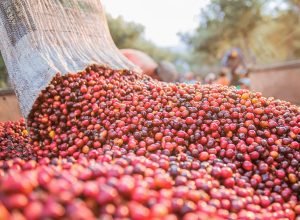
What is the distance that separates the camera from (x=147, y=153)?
2264 mm

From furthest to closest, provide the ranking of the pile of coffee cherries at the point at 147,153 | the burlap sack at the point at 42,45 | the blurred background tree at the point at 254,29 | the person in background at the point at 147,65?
the blurred background tree at the point at 254,29 → the person in background at the point at 147,65 → the burlap sack at the point at 42,45 → the pile of coffee cherries at the point at 147,153

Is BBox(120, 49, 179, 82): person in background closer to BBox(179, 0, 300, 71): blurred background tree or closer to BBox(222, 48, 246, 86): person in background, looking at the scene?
BBox(222, 48, 246, 86): person in background

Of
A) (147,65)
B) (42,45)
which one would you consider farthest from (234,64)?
(42,45)

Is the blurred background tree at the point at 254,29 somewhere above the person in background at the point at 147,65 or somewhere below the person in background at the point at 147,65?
above

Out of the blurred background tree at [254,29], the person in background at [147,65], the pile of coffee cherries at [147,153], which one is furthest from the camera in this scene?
the blurred background tree at [254,29]

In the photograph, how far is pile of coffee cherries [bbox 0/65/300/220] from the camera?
48.8 inches

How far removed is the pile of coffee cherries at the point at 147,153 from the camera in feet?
4.07

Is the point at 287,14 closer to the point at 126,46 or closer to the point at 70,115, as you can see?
the point at 126,46

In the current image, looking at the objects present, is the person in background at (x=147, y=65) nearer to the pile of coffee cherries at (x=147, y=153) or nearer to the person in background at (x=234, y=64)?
the pile of coffee cherries at (x=147, y=153)

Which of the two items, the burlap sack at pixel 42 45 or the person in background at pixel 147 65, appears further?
the person in background at pixel 147 65

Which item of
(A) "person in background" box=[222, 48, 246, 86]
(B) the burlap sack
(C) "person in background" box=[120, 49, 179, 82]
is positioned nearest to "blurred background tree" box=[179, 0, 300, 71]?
(A) "person in background" box=[222, 48, 246, 86]

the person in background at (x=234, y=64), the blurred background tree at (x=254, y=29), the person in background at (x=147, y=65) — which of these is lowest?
the person in background at (x=147, y=65)

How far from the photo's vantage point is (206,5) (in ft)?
98.5

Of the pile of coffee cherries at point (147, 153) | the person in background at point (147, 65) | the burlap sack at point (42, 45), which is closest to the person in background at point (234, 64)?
the person in background at point (147, 65)
